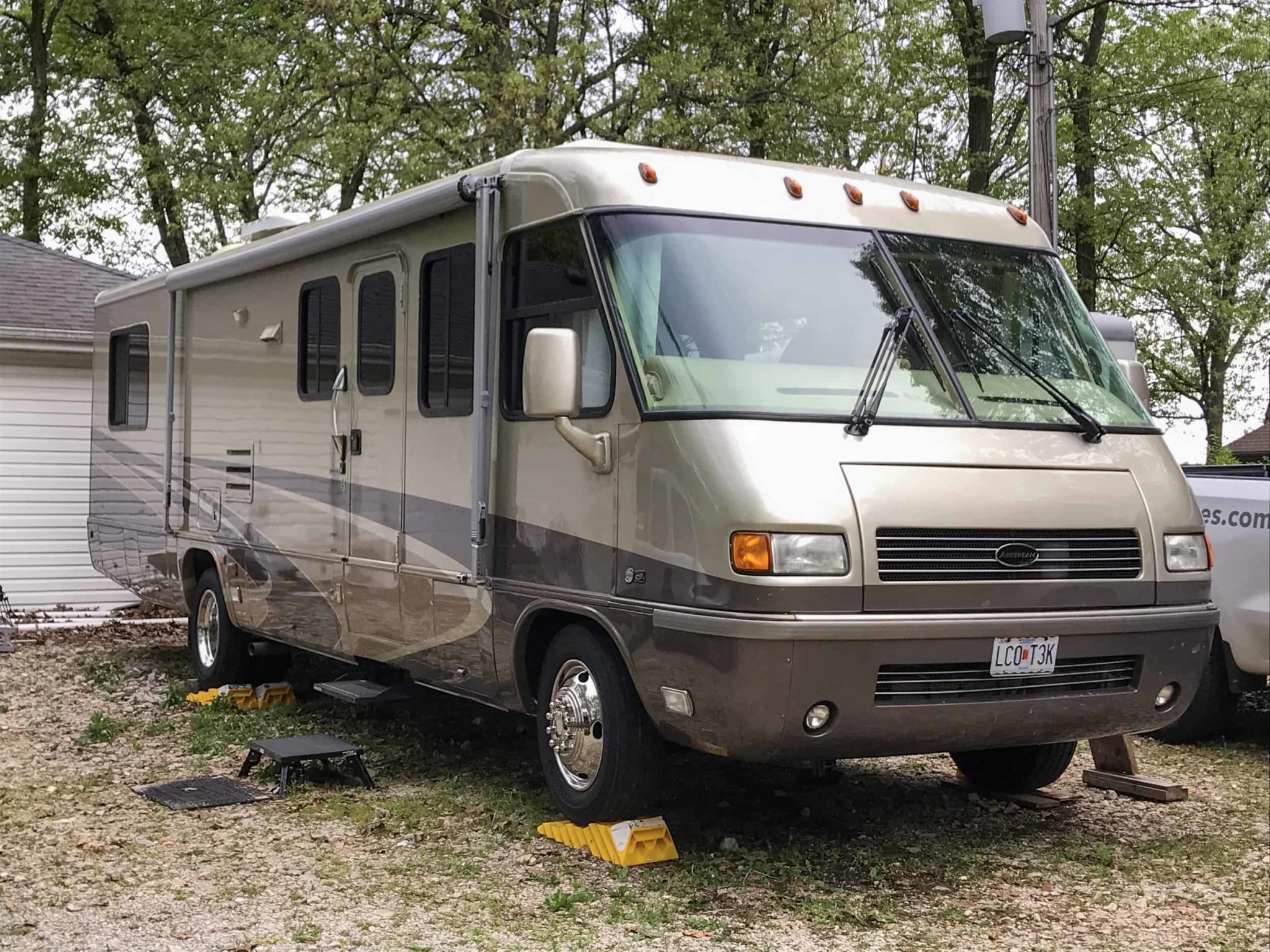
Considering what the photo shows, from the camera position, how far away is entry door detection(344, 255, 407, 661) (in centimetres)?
760

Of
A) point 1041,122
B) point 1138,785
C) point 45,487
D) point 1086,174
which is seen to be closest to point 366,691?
point 1138,785

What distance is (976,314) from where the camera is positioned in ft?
21.0

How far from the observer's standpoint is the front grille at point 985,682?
18.2ft

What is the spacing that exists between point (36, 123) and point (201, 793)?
22.8 metres

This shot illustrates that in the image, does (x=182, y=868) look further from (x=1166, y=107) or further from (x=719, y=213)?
(x=1166, y=107)

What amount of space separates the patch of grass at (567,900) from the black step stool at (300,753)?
199 centimetres

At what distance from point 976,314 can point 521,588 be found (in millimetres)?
2259

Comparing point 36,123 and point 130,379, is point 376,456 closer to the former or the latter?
point 130,379

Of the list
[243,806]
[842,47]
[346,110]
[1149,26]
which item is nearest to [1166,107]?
[1149,26]

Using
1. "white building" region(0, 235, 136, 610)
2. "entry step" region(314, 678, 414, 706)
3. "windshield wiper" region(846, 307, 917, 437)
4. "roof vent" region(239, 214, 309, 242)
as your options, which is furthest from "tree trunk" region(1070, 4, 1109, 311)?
"windshield wiper" region(846, 307, 917, 437)

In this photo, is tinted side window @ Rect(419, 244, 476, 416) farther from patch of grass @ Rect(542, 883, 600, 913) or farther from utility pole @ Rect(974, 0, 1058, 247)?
utility pole @ Rect(974, 0, 1058, 247)

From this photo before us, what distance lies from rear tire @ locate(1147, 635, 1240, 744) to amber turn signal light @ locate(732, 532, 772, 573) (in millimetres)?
4272

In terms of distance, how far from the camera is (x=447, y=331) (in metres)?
7.20

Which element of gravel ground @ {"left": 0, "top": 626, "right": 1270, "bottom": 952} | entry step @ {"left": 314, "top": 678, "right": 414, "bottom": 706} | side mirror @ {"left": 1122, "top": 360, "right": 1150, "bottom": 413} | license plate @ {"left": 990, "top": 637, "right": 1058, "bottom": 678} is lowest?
gravel ground @ {"left": 0, "top": 626, "right": 1270, "bottom": 952}
